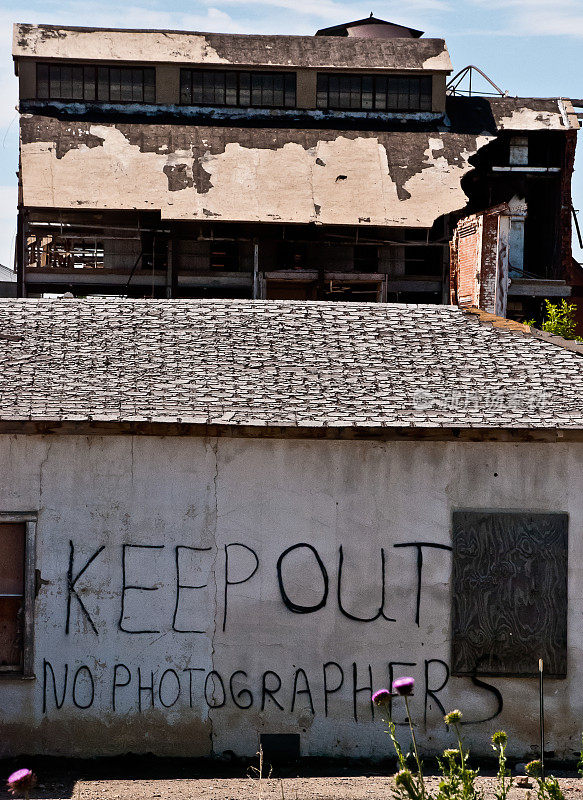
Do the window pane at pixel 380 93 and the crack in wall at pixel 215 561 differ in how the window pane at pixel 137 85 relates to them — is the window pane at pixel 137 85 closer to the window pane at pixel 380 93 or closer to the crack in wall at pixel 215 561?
the window pane at pixel 380 93

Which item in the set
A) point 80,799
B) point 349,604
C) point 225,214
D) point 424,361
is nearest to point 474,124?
point 225,214

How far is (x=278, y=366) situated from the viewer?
36.4 ft

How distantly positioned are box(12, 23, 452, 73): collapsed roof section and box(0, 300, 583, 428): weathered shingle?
661 inches

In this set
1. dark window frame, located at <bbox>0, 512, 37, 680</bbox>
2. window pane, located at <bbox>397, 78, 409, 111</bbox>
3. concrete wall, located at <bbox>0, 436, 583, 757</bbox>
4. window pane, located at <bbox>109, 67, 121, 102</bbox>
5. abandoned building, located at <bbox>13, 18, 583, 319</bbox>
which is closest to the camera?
dark window frame, located at <bbox>0, 512, 37, 680</bbox>

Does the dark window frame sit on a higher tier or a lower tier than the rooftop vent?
lower

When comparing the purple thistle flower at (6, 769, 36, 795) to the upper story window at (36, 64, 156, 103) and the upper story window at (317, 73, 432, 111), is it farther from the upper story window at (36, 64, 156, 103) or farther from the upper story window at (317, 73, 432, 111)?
the upper story window at (317, 73, 432, 111)

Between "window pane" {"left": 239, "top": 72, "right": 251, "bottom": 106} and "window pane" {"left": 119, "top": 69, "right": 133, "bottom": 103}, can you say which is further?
"window pane" {"left": 239, "top": 72, "right": 251, "bottom": 106}

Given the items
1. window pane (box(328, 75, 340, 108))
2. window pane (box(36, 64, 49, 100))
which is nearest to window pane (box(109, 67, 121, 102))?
window pane (box(36, 64, 49, 100))

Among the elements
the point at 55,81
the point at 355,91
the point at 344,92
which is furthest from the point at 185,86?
the point at 355,91

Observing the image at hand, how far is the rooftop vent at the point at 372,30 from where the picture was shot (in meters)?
32.4

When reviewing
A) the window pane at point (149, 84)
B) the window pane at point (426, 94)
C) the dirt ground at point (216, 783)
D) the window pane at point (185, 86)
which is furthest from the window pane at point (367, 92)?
the dirt ground at point (216, 783)

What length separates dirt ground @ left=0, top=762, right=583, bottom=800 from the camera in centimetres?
894

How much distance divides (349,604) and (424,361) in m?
2.85

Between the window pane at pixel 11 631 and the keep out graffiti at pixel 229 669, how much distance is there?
0.32 m
